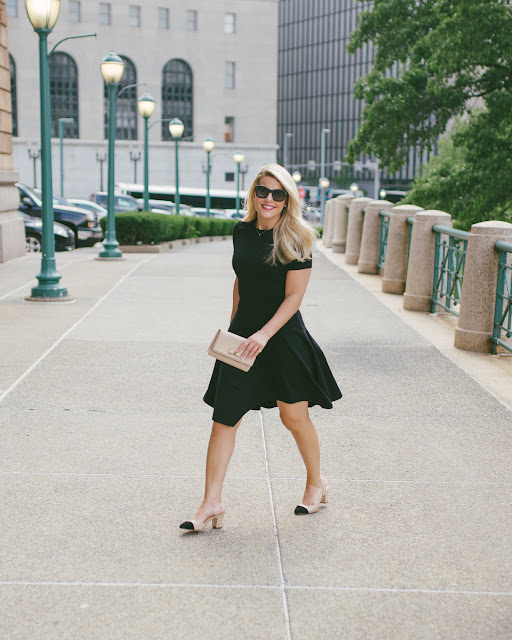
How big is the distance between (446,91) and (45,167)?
15336mm

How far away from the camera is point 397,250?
43.1 feet

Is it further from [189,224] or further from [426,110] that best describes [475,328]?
[189,224]

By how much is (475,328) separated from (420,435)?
316 centimetres

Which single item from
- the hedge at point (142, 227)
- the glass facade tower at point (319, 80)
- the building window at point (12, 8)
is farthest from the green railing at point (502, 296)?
the glass facade tower at point (319, 80)

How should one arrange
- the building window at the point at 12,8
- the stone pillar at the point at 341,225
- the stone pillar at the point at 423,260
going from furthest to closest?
the building window at the point at 12,8 < the stone pillar at the point at 341,225 < the stone pillar at the point at 423,260

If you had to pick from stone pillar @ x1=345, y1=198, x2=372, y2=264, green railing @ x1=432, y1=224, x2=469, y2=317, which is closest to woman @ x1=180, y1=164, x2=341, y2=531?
green railing @ x1=432, y1=224, x2=469, y2=317

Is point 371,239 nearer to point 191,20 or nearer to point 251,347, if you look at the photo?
point 251,347

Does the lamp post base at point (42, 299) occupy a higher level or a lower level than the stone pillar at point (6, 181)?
lower

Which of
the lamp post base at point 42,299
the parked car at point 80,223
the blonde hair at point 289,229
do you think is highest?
the blonde hair at point 289,229

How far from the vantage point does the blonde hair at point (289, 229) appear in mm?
3928

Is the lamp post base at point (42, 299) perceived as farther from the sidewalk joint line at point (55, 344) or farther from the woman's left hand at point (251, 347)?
the woman's left hand at point (251, 347)

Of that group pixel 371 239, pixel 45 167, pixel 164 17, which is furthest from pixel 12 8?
pixel 45 167

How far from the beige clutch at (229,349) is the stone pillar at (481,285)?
202 inches

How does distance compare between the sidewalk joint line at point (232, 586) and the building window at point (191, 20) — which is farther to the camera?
the building window at point (191, 20)
